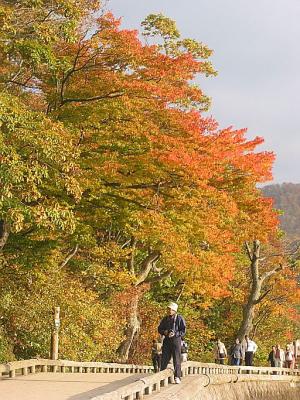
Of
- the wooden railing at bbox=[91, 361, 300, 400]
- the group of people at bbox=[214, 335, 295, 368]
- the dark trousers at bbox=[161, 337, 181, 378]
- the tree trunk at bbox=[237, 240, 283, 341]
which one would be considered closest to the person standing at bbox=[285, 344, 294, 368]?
the group of people at bbox=[214, 335, 295, 368]

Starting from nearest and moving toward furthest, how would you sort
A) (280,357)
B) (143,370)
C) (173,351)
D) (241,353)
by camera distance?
(173,351) < (143,370) < (241,353) < (280,357)

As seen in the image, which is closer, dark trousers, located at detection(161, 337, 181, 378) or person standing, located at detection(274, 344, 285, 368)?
dark trousers, located at detection(161, 337, 181, 378)

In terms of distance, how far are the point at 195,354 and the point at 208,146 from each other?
60.5 feet

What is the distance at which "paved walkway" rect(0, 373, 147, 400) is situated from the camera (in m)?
12.3

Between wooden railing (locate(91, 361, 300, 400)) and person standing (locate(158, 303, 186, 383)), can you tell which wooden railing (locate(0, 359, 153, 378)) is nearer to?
wooden railing (locate(91, 361, 300, 400))

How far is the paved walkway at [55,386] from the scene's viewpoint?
40.4ft

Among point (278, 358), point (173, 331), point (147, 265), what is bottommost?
point (278, 358)

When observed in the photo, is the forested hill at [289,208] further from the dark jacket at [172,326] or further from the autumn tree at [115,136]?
the dark jacket at [172,326]

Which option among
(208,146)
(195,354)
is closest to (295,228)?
(195,354)

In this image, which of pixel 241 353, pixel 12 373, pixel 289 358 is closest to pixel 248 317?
pixel 289 358

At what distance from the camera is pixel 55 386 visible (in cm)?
1431

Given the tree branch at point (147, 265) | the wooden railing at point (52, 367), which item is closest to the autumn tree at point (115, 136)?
the wooden railing at point (52, 367)

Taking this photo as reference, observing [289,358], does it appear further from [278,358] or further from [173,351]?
[173,351]

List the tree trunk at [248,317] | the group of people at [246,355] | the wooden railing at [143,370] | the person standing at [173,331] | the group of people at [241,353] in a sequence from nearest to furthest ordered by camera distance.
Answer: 1. the wooden railing at [143,370]
2. the person standing at [173,331]
3. the group of people at [241,353]
4. the group of people at [246,355]
5. the tree trunk at [248,317]
